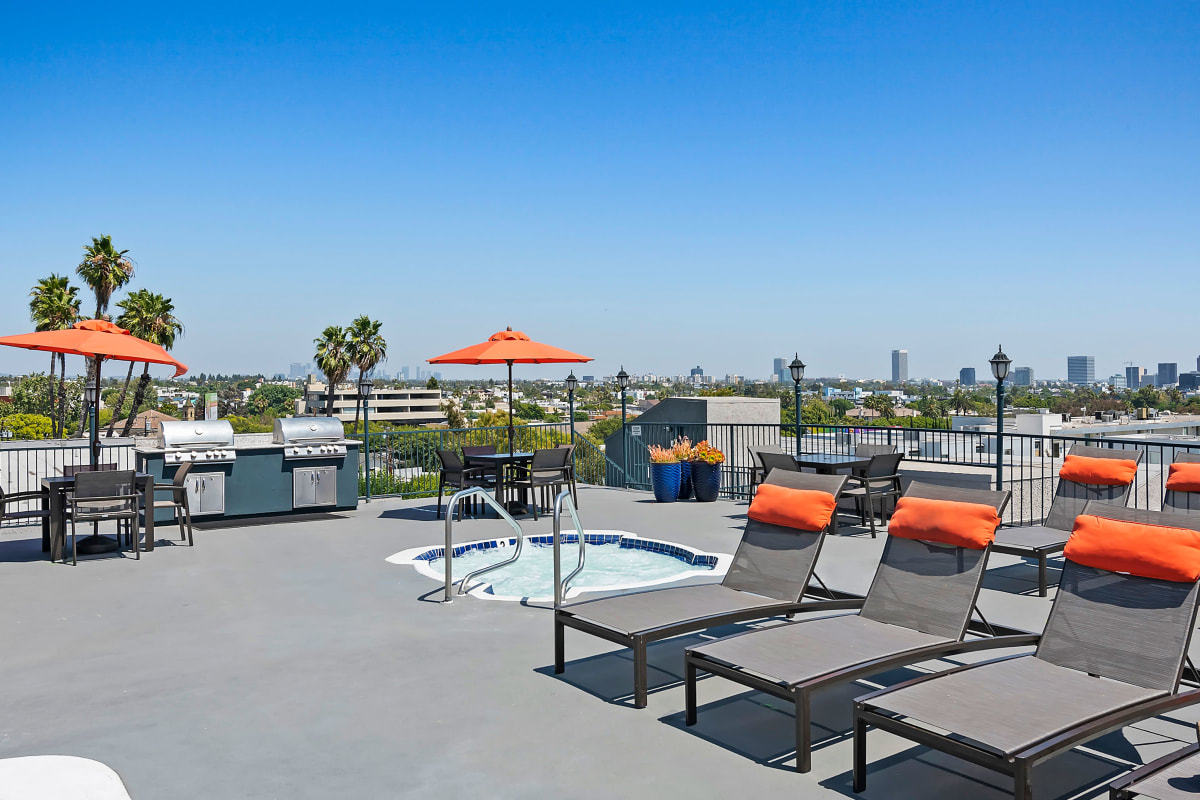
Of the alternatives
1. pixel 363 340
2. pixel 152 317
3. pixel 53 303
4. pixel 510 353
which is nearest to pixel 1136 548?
pixel 510 353

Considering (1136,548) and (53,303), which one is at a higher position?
(53,303)

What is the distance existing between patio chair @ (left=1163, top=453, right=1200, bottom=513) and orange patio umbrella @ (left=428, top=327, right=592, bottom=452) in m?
5.83

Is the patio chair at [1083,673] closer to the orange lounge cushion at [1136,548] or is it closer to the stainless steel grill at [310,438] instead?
the orange lounge cushion at [1136,548]

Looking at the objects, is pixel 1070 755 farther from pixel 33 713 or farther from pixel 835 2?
pixel 835 2

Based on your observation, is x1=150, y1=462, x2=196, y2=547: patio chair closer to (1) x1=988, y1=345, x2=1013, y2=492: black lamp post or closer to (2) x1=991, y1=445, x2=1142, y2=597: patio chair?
(2) x1=991, y1=445, x2=1142, y2=597: patio chair

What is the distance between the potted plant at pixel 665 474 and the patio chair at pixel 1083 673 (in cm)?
692

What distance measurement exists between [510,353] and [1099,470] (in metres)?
5.90

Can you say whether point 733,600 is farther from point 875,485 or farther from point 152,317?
point 152,317

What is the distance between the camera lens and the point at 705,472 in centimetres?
1016

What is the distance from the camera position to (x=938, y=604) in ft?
11.6

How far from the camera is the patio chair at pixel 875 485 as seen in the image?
7.93m

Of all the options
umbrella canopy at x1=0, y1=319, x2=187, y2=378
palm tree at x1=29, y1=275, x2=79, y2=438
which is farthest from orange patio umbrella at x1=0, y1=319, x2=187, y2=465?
palm tree at x1=29, y1=275, x2=79, y2=438

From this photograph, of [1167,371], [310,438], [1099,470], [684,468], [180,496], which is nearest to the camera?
[1099,470]

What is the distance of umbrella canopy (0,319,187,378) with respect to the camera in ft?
24.0
